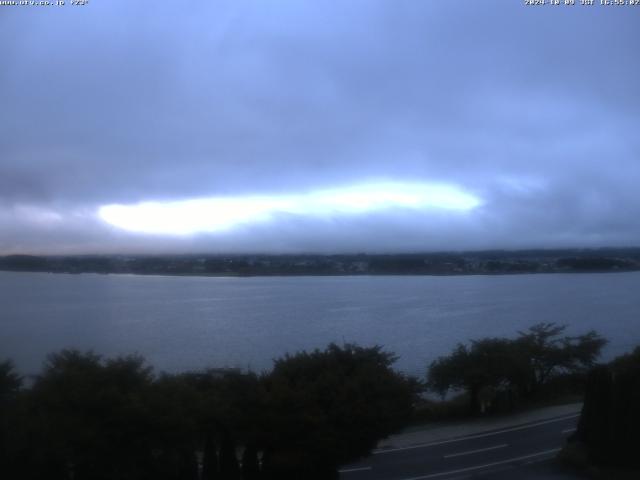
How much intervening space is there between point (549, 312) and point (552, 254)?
1418cm

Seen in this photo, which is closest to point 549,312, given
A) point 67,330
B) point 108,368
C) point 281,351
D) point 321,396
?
point 281,351

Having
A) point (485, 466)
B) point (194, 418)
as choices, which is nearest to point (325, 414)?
point (194, 418)

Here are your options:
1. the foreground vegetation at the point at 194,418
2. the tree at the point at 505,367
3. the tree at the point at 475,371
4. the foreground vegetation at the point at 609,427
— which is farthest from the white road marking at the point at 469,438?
the tree at the point at 475,371

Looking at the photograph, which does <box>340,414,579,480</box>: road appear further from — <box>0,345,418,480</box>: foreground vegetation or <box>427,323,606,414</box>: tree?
<box>427,323,606,414</box>: tree

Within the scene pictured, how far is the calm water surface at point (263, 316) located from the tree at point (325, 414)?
25.7 feet

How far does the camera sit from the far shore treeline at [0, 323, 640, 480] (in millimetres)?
10859

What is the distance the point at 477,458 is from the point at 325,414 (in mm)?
5028

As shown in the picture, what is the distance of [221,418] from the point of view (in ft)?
41.1

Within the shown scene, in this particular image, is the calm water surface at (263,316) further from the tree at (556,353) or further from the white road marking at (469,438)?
the white road marking at (469,438)

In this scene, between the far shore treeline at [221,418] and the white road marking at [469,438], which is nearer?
the far shore treeline at [221,418]

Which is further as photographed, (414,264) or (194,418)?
(414,264)

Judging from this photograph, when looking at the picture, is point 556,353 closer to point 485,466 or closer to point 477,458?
point 477,458

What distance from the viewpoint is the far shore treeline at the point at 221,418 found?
1086 cm

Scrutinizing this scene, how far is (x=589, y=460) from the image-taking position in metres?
14.6
